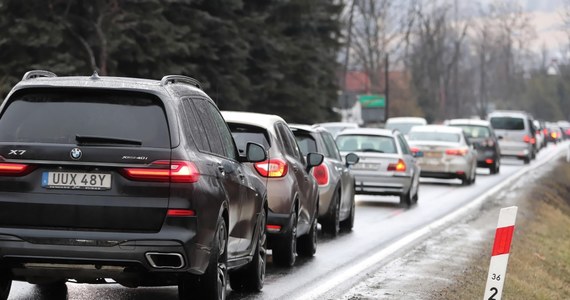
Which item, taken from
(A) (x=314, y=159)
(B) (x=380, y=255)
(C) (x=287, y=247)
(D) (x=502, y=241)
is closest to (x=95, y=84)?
(D) (x=502, y=241)

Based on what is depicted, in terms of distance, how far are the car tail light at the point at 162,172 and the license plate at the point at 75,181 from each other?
0.15m

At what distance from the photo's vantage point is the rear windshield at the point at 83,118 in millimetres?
8859

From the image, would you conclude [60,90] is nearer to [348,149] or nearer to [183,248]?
[183,248]

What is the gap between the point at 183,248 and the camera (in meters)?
8.80

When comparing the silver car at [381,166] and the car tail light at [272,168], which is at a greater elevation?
the car tail light at [272,168]

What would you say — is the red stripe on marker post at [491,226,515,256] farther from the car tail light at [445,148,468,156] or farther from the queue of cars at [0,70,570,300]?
the car tail light at [445,148,468,156]

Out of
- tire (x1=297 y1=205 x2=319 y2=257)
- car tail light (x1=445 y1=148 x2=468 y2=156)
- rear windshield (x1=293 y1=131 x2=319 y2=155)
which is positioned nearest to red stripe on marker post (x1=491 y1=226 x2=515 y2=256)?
tire (x1=297 y1=205 x2=319 y2=257)

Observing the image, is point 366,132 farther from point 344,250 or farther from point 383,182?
point 344,250

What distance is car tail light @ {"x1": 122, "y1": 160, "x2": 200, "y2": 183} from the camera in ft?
28.7

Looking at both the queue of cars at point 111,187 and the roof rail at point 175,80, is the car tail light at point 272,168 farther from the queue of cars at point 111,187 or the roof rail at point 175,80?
the queue of cars at point 111,187

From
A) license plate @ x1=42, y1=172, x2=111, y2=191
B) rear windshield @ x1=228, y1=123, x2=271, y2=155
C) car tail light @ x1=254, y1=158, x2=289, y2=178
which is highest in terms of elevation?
license plate @ x1=42, y1=172, x2=111, y2=191

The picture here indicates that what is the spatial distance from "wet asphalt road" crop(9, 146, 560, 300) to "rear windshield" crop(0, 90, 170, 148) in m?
2.21

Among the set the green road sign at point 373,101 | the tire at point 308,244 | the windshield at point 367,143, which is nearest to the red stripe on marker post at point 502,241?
the tire at point 308,244

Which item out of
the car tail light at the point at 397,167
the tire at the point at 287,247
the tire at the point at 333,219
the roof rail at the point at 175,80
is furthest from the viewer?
the car tail light at the point at 397,167
